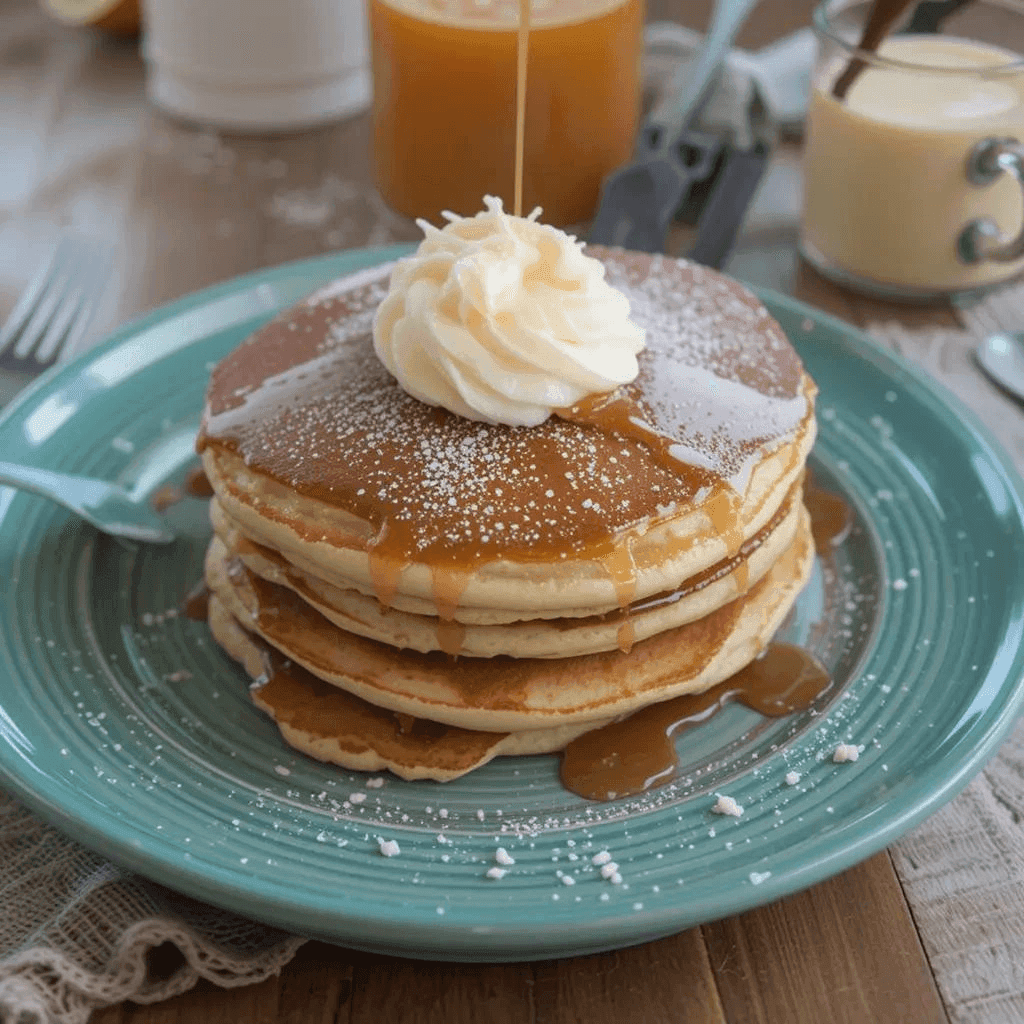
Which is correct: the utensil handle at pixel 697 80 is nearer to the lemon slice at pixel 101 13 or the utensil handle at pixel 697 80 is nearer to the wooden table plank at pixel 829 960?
the lemon slice at pixel 101 13

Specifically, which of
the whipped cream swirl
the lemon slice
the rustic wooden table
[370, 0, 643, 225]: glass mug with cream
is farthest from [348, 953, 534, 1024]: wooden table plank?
the lemon slice

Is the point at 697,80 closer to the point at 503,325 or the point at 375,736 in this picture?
the point at 503,325

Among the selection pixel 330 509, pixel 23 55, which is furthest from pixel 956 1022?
pixel 23 55

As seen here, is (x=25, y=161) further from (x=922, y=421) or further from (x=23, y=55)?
(x=922, y=421)

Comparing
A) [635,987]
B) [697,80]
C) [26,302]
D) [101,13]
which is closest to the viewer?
[635,987]

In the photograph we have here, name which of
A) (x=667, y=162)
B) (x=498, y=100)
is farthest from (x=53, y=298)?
(x=667, y=162)

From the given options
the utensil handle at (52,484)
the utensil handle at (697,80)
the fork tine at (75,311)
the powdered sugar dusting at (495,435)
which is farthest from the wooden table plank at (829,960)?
the utensil handle at (697,80)
